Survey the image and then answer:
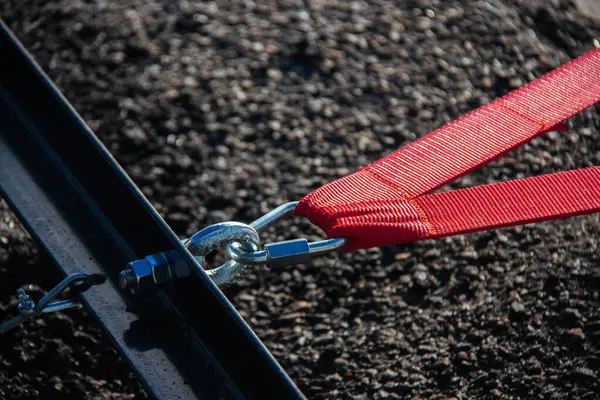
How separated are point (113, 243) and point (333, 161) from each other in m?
1.12

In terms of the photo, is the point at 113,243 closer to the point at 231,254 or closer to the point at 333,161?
the point at 231,254

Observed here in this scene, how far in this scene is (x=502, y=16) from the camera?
3027mm

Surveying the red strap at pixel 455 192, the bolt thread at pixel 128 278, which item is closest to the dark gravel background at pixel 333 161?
the red strap at pixel 455 192

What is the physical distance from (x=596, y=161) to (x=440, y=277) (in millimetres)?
738

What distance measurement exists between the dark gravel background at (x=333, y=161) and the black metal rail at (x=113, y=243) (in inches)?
19.9

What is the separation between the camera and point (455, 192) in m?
1.60

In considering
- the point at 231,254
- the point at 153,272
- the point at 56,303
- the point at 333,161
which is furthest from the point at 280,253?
the point at 333,161

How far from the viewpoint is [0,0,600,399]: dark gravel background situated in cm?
190

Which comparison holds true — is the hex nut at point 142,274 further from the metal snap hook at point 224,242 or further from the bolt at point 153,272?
the metal snap hook at point 224,242

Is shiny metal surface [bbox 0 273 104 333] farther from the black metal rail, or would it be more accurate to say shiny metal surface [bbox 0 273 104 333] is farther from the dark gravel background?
the dark gravel background

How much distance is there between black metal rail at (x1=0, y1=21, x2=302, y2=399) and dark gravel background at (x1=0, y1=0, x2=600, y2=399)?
506mm

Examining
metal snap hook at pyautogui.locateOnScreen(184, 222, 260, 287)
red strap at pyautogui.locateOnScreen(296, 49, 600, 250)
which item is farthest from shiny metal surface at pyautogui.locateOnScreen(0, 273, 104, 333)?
red strap at pyautogui.locateOnScreen(296, 49, 600, 250)

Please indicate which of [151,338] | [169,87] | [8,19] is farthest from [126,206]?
[8,19]

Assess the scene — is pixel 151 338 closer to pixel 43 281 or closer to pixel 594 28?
pixel 43 281
